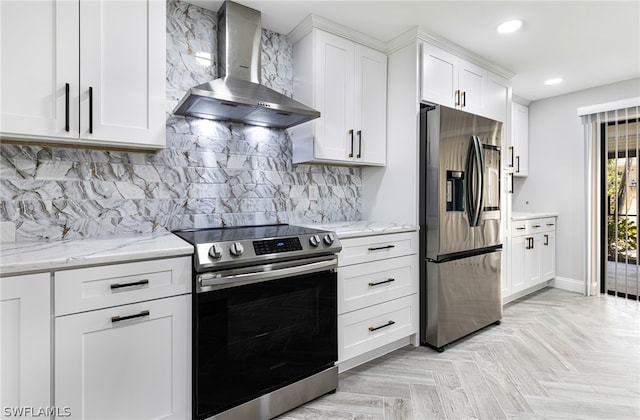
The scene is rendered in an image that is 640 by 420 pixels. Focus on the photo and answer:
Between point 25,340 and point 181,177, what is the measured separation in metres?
1.20

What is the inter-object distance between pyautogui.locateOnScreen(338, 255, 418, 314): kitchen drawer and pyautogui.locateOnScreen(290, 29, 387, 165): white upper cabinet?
0.87 m

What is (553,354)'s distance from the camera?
2504mm

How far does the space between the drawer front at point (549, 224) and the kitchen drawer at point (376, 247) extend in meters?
2.48

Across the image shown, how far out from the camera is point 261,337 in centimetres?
172

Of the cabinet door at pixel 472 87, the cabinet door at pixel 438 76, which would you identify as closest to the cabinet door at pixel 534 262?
the cabinet door at pixel 472 87

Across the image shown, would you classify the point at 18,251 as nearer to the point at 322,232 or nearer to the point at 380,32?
the point at 322,232

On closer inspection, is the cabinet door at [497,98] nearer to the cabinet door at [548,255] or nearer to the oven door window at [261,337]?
the cabinet door at [548,255]

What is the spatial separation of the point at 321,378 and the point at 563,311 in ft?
9.70

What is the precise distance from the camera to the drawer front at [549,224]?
401 centimetres

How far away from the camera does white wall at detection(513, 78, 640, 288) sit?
13.2 ft

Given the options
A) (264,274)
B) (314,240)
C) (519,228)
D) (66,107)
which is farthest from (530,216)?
(66,107)

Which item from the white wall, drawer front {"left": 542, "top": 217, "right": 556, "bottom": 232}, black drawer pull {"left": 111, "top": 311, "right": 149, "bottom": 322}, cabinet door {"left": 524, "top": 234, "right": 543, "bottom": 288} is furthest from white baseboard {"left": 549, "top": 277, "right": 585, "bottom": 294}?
black drawer pull {"left": 111, "top": 311, "right": 149, "bottom": 322}

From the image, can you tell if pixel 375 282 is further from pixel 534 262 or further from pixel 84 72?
pixel 534 262

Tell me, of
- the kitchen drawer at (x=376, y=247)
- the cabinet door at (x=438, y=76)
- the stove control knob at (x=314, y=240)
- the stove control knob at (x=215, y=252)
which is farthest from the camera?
the cabinet door at (x=438, y=76)
